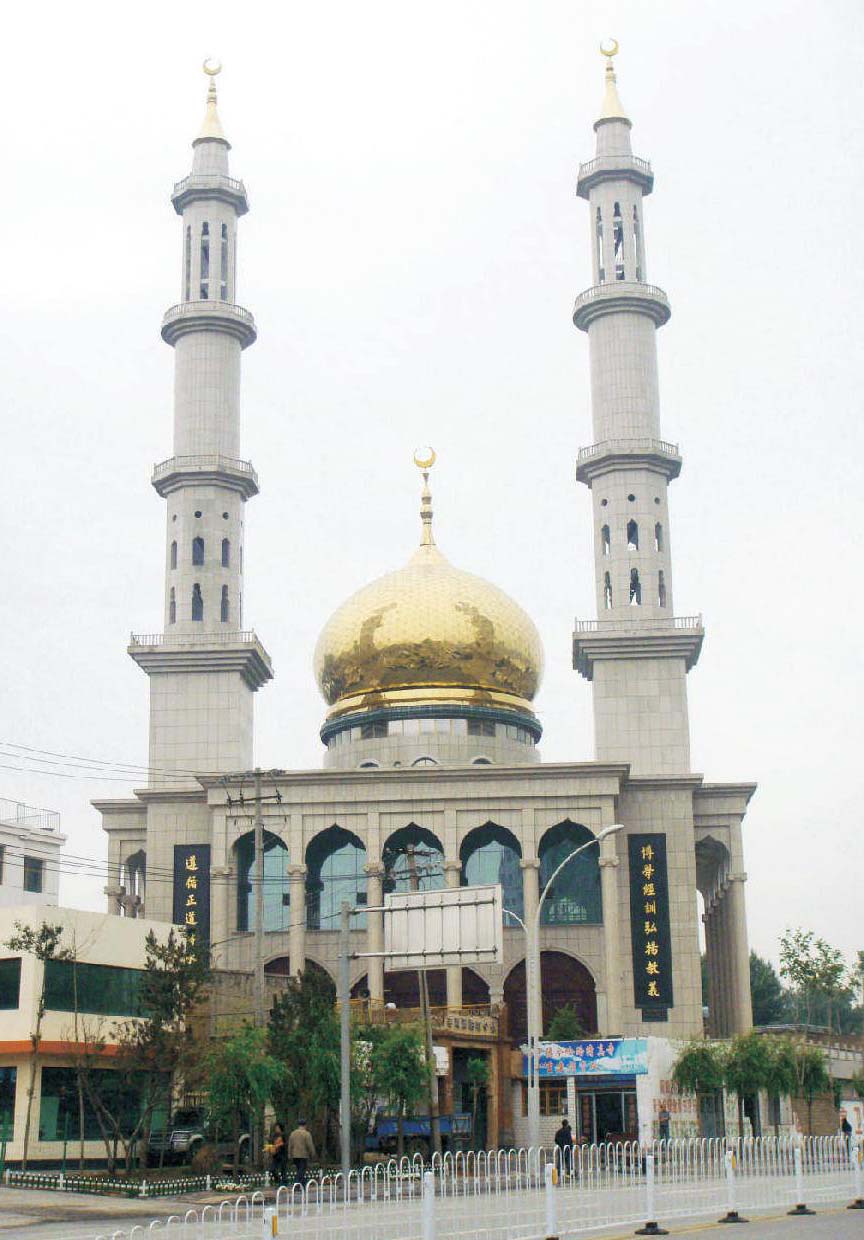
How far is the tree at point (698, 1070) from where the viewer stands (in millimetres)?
44375

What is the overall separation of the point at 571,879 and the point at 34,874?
24.8 m

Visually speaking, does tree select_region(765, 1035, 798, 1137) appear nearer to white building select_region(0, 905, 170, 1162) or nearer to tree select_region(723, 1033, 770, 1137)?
tree select_region(723, 1033, 770, 1137)

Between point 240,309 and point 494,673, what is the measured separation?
15614mm

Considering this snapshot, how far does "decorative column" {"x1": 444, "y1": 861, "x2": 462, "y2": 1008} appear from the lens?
1956 inches

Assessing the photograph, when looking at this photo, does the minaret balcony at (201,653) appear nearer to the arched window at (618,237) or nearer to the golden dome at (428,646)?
the golden dome at (428,646)

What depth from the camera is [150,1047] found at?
115 feet

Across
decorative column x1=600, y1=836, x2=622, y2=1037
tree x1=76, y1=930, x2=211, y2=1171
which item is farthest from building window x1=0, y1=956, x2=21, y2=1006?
decorative column x1=600, y1=836, x2=622, y2=1037

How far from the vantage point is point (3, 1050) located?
37.0m

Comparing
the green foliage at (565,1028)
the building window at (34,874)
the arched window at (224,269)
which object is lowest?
the green foliage at (565,1028)

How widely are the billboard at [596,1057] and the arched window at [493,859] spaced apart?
361 inches

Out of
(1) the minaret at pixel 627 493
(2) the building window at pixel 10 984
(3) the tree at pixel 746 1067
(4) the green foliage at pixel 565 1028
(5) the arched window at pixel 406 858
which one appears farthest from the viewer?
(1) the minaret at pixel 627 493

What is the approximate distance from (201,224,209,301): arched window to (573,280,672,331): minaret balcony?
13.2 metres

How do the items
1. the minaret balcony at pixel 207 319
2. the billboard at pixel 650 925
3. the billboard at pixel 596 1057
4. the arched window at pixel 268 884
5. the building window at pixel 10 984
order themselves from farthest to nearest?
1. the minaret balcony at pixel 207 319
2. the arched window at pixel 268 884
3. the billboard at pixel 650 925
4. the billboard at pixel 596 1057
5. the building window at pixel 10 984

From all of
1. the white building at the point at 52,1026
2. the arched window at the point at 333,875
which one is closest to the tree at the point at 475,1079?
the arched window at the point at 333,875
